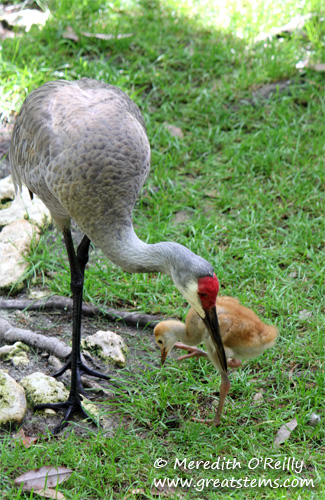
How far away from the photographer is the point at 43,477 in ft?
10.3

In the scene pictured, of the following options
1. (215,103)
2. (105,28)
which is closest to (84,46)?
(105,28)

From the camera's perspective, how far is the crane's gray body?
3.41 metres

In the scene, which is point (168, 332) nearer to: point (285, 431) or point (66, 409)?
point (66, 409)

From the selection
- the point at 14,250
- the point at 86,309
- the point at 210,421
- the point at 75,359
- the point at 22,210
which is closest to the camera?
the point at 210,421

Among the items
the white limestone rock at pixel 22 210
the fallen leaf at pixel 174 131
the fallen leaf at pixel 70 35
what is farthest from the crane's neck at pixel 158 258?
the fallen leaf at pixel 70 35

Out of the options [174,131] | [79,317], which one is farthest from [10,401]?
[174,131]

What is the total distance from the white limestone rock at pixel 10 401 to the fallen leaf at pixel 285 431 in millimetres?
1409

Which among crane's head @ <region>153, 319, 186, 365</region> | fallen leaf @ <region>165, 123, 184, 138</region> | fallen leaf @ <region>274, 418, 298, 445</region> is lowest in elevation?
fallen leaf @ <region>274, 418, 298, 445</region>

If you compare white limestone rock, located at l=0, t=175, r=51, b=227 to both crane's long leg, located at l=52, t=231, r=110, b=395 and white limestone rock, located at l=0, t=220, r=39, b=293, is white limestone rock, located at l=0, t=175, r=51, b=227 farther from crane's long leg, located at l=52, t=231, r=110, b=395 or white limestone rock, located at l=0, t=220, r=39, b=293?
crane's long leg, located at l=52, t=231, r=110, b=395

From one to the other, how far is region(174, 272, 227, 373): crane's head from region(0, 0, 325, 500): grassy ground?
486 mm

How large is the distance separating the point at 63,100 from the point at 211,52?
3.46 m

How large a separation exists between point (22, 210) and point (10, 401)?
2.04 metres

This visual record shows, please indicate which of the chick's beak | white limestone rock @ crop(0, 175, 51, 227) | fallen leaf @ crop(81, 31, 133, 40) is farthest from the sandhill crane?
fallen leaf @ crop(81, 31, 133, 40)

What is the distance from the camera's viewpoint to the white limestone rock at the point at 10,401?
3.43 m
